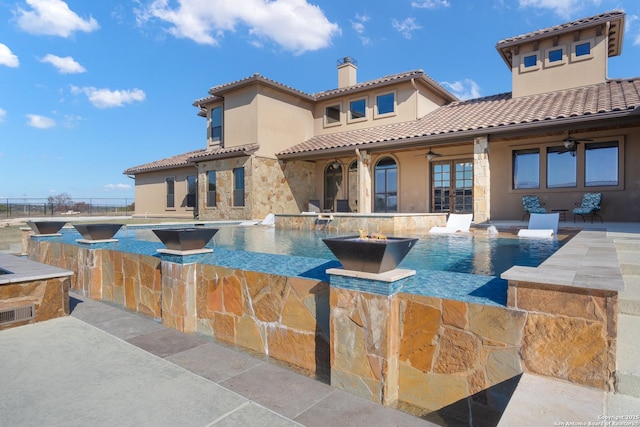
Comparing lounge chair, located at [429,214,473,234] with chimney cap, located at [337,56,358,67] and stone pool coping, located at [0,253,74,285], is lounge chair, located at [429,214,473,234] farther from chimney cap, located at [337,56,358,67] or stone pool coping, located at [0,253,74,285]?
chimney cap, located at [337,56,358,67]

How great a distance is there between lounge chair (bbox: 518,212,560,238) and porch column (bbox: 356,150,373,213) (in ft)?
19.9

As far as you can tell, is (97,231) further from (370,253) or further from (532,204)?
→ (532,204)

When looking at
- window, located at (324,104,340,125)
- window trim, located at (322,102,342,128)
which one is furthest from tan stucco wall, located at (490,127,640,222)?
window, located at (324,104,340,125)

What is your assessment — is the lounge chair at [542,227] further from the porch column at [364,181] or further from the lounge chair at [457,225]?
the porch column at [364,181]

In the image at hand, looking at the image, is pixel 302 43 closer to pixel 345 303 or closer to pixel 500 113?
pixel 500 113

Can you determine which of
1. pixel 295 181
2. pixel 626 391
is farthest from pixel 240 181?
pixel 626 391

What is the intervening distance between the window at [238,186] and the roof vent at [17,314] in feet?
38.1

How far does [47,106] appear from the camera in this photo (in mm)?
20984

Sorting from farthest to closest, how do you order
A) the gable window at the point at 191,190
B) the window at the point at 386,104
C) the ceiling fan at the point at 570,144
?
the gable window at the point at 191,190 < the window at the point at 386,104 < the ceiling fan at the point at 570,144

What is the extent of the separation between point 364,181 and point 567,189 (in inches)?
263

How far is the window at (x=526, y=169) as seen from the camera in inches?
481

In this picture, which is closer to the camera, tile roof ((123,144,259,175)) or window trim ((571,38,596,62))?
window trim ((571,38,596,62))

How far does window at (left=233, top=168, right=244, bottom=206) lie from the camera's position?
16.1m

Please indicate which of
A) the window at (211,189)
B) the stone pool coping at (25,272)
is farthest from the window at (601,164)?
the window at (211,189)
